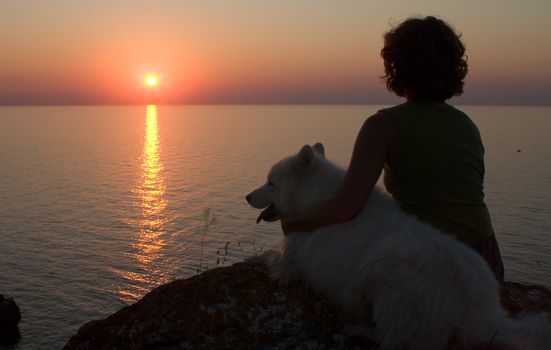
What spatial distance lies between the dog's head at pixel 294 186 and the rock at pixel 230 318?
2.19 ft

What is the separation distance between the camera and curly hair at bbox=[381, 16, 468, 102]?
376cm

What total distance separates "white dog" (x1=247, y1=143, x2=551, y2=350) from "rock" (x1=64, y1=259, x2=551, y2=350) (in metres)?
0.26

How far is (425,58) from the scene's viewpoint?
12.3ft

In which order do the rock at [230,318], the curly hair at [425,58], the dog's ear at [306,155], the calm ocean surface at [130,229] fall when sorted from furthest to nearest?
the calm ocean surface at [130,229], the dog's ear at [306,155], the rock at [230,318], the curly hair at [425,58]

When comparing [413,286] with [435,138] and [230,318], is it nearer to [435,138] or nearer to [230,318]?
[435,138]

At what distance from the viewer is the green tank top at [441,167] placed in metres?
3.66

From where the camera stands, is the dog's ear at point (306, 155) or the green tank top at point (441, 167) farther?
the dog's ear at point (306, 155)

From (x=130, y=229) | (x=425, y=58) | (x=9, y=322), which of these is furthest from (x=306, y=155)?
(x=130, y=229)

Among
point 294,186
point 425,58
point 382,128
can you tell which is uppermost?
point 425,58

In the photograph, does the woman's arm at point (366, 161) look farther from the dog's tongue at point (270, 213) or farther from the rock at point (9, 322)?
the rock at point (9, 322)

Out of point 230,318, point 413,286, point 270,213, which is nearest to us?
point 413,286

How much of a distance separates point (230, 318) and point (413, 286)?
5.71 ft

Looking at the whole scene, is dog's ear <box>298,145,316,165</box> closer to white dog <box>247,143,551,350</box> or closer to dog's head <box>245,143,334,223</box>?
dog's head <box>245,143,334,223</box>

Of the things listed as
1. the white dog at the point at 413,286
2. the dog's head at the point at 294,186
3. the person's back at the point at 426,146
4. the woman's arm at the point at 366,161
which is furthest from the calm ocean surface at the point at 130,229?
the person's back at the point at 426,146
